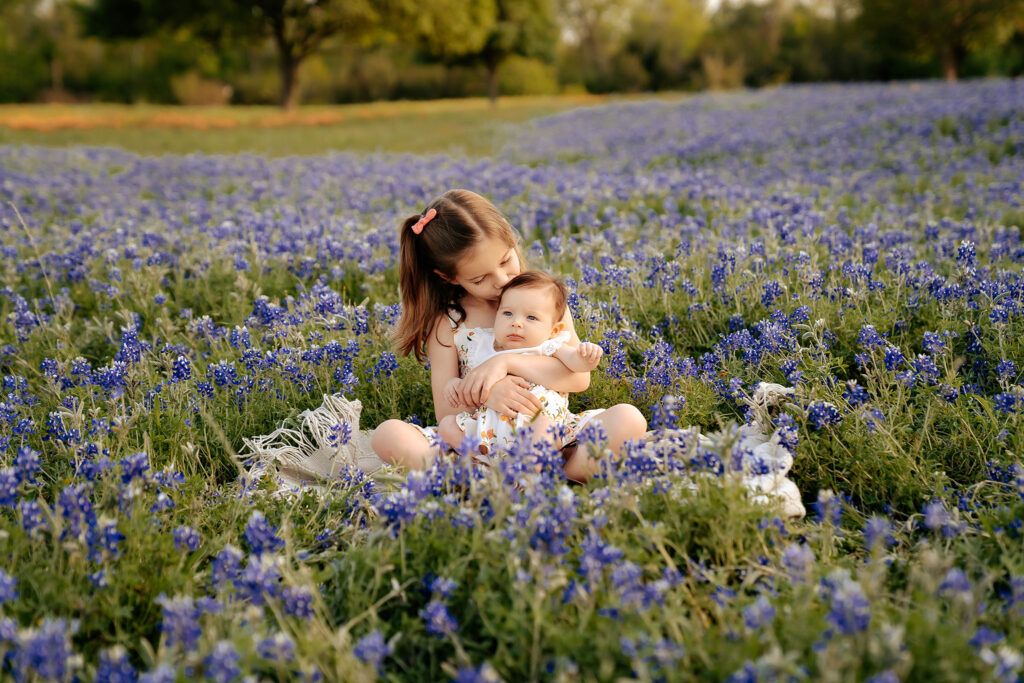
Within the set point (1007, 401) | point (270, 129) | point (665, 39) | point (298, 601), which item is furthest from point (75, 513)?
point (665, 39)

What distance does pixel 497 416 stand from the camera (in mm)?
3203

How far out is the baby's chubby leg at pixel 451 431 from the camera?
3.23 metres

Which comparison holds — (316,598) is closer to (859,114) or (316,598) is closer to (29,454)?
(29,454)

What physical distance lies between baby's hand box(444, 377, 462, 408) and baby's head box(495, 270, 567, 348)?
0.89 feet

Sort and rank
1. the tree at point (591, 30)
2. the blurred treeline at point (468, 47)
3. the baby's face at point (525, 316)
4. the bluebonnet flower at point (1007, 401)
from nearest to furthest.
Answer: the bluebonnet flower at point (1007, 401) → the baby's face at point (525, 316) → the blurred treeline at point (468, 47) → the tree at point (591, 30)

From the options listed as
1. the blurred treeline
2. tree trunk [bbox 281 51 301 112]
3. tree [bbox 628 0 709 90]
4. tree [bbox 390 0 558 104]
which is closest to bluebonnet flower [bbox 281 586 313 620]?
the blurred treeline

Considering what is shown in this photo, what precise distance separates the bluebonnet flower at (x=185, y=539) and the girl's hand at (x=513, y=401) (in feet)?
4.13

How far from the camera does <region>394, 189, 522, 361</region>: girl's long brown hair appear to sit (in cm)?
331

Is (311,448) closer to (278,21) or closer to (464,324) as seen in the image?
(464,324)

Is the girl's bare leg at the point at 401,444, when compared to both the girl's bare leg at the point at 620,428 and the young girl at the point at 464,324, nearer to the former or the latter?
the young girl at the point at 464,324

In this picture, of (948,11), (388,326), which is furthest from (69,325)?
(948,11)

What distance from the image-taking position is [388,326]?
4297mm

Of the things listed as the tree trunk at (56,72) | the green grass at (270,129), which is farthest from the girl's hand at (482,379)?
the tree trunk at (56,72)

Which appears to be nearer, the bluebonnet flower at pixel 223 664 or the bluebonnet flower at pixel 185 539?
the bluebonnet flower at pixel 223 664
